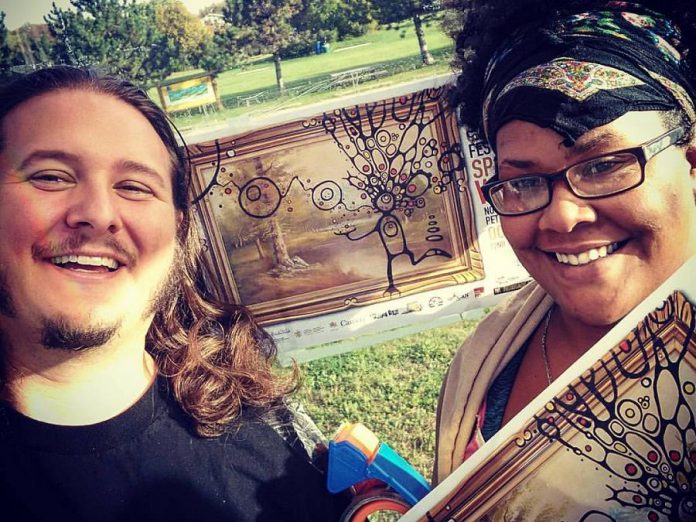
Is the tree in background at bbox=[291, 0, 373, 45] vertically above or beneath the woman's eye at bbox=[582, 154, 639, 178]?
above

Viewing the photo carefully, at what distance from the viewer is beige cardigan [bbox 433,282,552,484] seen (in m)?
1.45

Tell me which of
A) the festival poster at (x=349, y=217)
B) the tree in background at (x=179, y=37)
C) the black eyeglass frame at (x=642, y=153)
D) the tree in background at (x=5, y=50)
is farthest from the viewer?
the festival poster at (x=349, y=217)

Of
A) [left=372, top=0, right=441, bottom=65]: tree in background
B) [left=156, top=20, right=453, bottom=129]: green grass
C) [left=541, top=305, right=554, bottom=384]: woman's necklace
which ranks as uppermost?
[left=372, top=0, right=441, bottom=65]: tree in background

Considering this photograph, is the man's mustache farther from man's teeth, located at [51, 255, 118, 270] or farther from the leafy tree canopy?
the leafy tree canopy

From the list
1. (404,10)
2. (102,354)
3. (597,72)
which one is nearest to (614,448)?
(597,72)

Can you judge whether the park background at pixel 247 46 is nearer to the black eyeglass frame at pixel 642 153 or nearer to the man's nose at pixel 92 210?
the man's nose at pixel 92 210

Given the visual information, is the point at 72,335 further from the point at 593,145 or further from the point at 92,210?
the point at 593,145

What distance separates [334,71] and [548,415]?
1205mm

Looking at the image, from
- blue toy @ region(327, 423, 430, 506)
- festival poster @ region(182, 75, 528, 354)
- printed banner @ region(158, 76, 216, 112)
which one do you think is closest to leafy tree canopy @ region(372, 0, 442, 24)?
festival poster @ region(182, 75, 528, 354)

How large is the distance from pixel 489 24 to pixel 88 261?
117 centimetres

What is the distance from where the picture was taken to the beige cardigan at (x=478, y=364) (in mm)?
1450

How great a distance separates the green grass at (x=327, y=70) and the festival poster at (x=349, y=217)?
4 cm

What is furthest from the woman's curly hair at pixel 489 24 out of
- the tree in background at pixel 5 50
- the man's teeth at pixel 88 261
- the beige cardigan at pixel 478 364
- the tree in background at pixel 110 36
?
the tree in background at pixel 5 50

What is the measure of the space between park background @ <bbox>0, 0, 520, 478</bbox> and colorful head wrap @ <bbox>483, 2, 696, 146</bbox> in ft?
1.41
